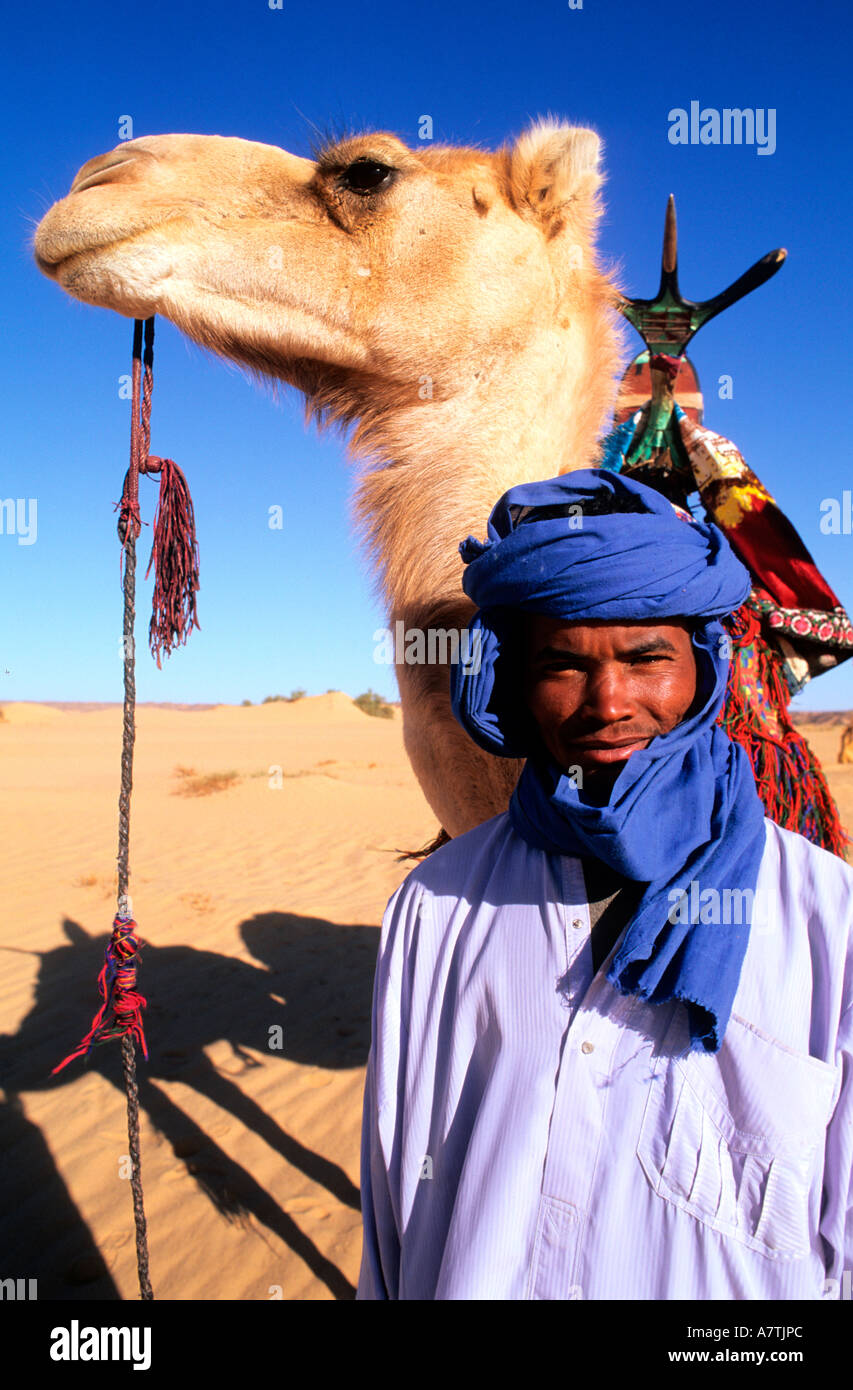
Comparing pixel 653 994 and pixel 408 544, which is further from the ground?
pixel 408 544

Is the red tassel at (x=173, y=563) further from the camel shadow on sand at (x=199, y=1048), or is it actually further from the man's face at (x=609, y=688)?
the camel shadow on sand at (x=199, y=1048)

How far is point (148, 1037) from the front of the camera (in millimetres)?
4695

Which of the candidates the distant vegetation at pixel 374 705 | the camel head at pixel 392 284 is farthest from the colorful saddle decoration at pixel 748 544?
the distant vegetation at pixel 374 705

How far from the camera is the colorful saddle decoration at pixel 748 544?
2.16m

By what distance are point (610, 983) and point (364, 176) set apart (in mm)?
2114

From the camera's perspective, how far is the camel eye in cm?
224

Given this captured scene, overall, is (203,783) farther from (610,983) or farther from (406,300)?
(610,983)

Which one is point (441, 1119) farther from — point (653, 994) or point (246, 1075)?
point (246, 1075)

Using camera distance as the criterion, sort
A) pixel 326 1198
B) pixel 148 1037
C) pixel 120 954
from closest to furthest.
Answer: pixel 120 954, pixel 326 1198, pixel 148 1037
